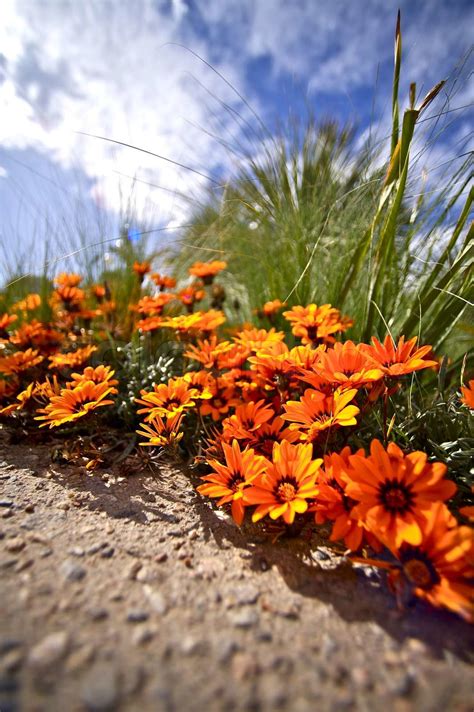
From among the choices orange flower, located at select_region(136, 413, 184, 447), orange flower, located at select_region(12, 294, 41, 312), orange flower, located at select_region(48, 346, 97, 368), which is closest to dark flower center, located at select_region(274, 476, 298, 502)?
orange flower, located at select_region(136, 413, 184, 447)

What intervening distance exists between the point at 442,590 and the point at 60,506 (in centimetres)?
72

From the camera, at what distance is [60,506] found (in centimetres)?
78

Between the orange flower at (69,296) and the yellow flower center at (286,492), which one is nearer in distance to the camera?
the yellow flower center at (286,492)

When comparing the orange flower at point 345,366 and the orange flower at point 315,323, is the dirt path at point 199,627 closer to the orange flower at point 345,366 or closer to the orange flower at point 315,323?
the orange flower at point 345,366

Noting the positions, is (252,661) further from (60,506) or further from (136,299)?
(136,299)

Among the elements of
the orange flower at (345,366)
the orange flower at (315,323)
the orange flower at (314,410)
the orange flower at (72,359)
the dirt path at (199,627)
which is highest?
the orange flower at (315,323)

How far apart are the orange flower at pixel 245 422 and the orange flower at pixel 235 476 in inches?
3.6

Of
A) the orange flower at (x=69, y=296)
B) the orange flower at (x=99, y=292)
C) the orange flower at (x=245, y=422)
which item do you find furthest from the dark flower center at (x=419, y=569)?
the orange flower at (x=99, y=292)

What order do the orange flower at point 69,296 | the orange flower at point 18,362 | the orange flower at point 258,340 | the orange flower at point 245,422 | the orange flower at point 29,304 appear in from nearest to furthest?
the orange flower at point 245,422, the orange flower at point 258,340, the orange flower at point 18,362, the orange flower at point 69,296, the orange flower at point 29,304

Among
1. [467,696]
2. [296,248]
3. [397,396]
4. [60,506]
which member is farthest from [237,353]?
[467,696]

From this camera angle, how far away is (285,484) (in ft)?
2.19

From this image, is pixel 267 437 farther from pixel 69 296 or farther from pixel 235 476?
pixel 69 296

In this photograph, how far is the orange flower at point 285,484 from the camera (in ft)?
2.04

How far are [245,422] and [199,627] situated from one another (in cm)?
44
